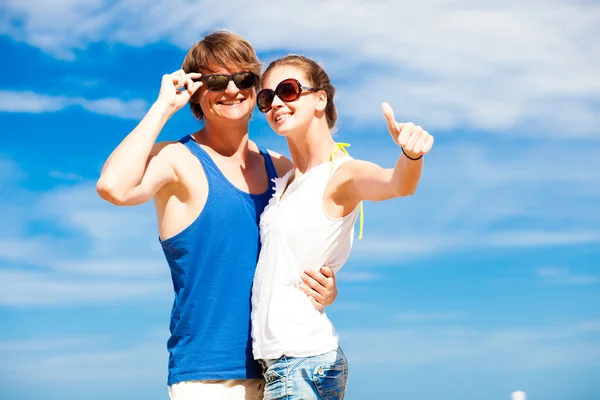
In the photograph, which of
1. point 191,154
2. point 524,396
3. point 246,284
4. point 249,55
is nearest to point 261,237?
point 246,284

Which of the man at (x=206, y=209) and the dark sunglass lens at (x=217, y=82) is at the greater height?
the dark sunglass lens at (x=217, y=82)

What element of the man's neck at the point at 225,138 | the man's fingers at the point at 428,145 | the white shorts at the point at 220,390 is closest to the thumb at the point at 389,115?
the man's fingers at the point at 428,145

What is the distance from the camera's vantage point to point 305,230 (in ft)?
16.9

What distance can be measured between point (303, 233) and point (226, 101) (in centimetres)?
163

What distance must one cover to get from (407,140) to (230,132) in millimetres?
2348

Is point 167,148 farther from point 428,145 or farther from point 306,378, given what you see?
point 428,145

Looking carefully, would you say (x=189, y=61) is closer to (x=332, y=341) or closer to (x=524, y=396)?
(x=332, y=341)

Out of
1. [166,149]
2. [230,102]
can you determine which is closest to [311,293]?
[166,149]

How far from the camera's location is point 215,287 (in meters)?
5.77

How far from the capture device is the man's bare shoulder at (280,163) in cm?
654

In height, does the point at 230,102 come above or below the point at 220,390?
above

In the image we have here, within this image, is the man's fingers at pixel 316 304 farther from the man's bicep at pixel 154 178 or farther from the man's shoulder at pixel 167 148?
the man's shoulder at pixel 167 148

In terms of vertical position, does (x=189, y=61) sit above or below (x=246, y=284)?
above

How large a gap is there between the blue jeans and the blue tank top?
0.55 meters
